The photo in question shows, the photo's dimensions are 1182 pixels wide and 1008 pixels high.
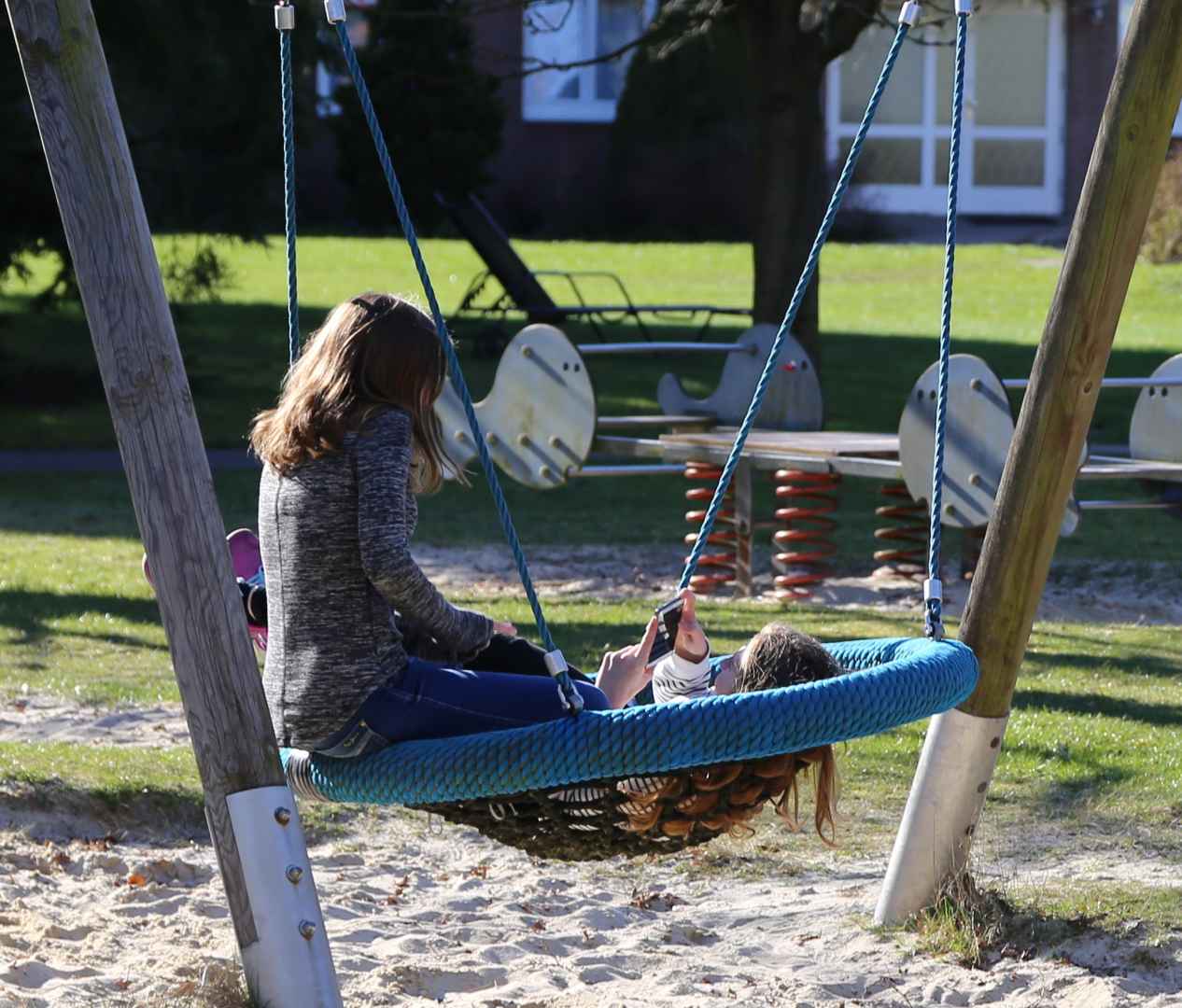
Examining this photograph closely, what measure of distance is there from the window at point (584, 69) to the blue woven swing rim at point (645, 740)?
25.9 m

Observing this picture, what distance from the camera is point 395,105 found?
21.7m

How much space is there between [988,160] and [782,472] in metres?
22.2

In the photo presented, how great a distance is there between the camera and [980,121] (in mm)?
29875

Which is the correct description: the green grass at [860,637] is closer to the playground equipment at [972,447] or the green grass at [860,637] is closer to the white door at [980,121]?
the playground equipment at [972,447]

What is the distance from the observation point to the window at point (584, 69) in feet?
93.8

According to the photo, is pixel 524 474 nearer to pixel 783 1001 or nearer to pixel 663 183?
pixel 783 1001

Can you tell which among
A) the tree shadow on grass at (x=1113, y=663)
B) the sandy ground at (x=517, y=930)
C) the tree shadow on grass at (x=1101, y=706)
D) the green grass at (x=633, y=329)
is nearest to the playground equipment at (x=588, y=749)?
the sandy ground at (x=517, y=930)

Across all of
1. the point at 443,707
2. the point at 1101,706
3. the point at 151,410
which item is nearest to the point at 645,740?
the point at 443,707

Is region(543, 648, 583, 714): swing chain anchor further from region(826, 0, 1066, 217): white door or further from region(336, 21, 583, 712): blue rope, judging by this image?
region(826, 0, 1066, 217): white door

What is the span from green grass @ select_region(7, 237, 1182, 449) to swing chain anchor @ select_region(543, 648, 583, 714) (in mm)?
12083

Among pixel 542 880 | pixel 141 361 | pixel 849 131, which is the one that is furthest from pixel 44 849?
pixel 849 131

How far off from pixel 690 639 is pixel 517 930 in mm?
1273

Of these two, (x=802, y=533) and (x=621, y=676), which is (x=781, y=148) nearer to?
(x=802, y=533)

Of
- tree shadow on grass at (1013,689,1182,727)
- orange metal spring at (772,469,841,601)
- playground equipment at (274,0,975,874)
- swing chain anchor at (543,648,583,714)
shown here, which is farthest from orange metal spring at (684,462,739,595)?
swing chain anchor at (543,648,583,714)
